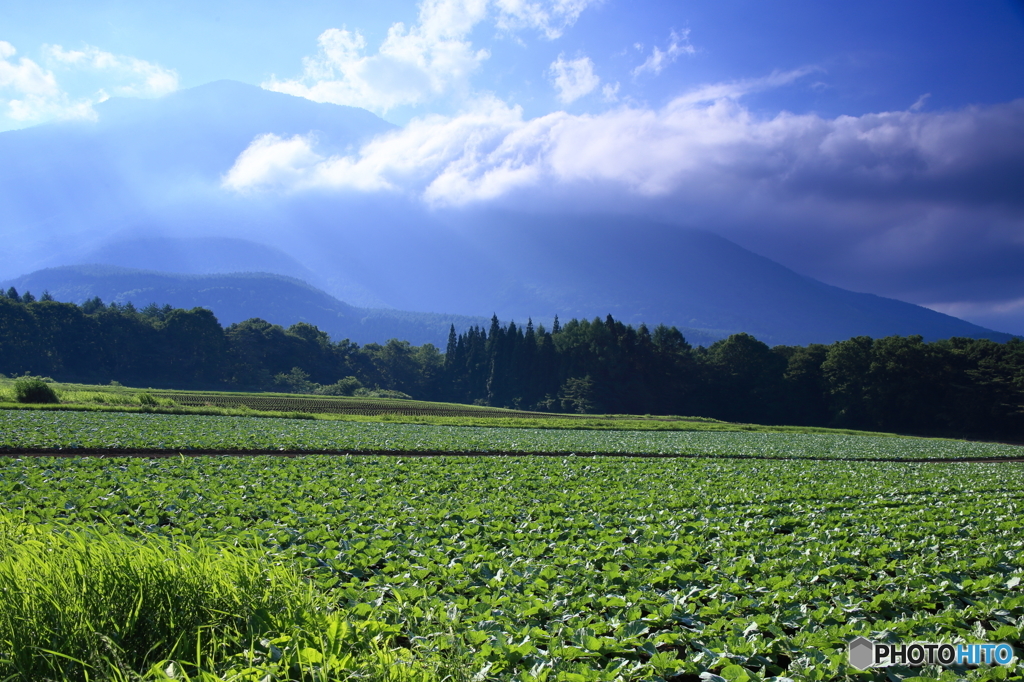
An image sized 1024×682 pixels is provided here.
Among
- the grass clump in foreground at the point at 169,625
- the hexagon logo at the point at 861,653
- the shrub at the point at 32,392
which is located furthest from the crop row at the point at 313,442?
the hexagon logo at the point at 861,653

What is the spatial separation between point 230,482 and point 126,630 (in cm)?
972

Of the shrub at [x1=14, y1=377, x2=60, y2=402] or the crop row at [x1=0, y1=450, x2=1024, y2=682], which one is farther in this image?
the shrub at [x1=14, y1=377, x2=60, y2=402]

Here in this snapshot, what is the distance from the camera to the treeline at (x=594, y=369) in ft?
245

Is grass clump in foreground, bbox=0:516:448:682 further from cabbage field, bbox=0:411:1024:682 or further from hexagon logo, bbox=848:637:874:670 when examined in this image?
hexagon logo, bbox=848:637:874:670

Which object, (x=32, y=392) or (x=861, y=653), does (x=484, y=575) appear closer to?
(x=861, y=653)

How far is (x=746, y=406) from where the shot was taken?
88375mm

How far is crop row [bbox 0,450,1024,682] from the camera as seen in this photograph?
17.1ft

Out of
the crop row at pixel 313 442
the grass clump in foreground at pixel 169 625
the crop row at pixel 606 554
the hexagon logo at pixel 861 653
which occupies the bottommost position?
the crop row at pixel 313 442

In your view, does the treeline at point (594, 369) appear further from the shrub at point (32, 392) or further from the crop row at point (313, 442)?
the shrub at point (32, 392)

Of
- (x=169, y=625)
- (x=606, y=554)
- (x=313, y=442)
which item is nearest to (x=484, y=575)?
(x=606, y=554)

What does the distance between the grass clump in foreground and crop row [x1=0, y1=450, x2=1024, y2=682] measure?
0.86m

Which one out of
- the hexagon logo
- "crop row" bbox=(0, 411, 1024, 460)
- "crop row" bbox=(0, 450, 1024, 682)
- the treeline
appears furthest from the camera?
the treeline

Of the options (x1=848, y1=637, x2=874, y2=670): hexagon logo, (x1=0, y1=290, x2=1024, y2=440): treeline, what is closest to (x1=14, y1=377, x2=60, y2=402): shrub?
(x1=848, y1=637, x2=874, y2=670): hexagon logo

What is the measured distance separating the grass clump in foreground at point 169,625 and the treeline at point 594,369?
3462 inches
